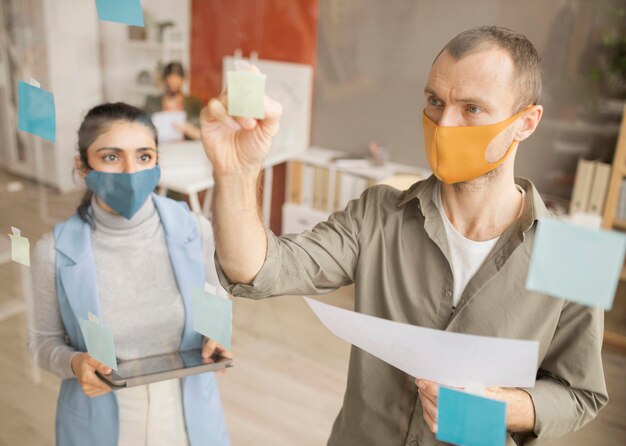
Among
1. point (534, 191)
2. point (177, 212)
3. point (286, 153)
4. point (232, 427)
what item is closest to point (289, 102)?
point (286, 153)

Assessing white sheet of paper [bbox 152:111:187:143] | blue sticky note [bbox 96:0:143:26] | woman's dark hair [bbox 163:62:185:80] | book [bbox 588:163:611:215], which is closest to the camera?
blue sticky note [bbox 96:0:143:26]

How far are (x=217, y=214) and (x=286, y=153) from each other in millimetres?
512

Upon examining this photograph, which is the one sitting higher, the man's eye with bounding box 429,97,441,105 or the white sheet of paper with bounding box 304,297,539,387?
the man's eye with bounding box 429,97,441,105

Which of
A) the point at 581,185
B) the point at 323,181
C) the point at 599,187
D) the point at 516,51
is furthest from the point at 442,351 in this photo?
the point at 599,187

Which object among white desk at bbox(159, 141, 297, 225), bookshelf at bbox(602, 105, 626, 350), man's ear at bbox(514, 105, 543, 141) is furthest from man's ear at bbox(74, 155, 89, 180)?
bookshelf at bbox(602, 105, 626, 350)

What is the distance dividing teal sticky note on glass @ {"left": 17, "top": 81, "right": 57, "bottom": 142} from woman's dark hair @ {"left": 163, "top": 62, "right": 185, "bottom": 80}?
77 centimetres

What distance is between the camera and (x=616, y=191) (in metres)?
1.55

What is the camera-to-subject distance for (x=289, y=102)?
1181 mm

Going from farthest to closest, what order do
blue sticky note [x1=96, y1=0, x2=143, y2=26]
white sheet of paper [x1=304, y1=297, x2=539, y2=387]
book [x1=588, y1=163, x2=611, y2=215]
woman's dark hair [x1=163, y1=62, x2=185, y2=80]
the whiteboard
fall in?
woman's dark hair [x1=163, y1=62, x2=185, y2=80] < book [x1=588, y1=163, x2=611, y2=215] < the whiteboard < blue sticky note [x1=96, y1=0, x2=143, y2=26] < white sheet of paper [x1=304, y1=297, x2=539, y2=387]

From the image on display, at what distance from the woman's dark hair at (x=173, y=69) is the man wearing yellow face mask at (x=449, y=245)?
1.11 meters

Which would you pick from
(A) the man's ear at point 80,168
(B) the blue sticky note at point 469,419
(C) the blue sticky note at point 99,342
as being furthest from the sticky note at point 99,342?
(B) the blue sticky note at point 469,419

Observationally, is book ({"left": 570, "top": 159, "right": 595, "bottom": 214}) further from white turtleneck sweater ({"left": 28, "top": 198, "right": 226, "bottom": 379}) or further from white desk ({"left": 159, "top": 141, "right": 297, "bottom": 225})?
white turtleneck sweater ({"left": 28, "top": 198, "right": 226, "bottom": 379})

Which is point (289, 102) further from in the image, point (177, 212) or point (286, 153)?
point (177, 212)

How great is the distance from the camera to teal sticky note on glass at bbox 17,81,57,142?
3.34 feet
